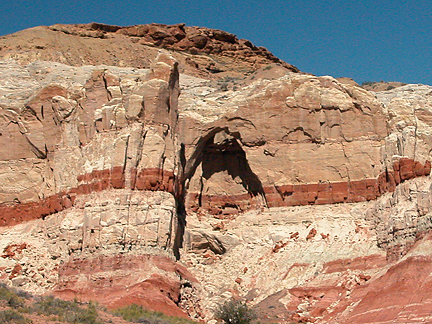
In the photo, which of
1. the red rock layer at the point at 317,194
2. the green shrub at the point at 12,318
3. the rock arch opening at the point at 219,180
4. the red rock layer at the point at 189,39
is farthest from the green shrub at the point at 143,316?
the red rock layer at the point at 189,39

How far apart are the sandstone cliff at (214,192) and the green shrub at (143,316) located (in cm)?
157

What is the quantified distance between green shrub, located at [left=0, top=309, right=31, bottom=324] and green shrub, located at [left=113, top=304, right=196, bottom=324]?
5905 millimetres

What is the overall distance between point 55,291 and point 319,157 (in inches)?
568

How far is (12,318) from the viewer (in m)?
28.9

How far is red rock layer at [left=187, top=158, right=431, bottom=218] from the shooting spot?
43.8m

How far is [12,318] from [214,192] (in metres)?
21.6

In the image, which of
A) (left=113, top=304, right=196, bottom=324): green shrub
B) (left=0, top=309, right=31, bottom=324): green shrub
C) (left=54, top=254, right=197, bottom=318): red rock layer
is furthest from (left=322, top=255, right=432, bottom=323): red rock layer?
(left=0, top=309, right=31, bottom=324): green shrub

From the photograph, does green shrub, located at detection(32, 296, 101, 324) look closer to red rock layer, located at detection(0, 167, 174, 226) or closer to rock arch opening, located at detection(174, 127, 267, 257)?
red rock layer, located at detection(0, 167, 174, 226)

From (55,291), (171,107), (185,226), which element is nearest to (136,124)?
(171,107)

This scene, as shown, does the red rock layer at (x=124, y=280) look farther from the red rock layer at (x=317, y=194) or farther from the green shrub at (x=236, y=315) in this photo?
the red rock layer at (x=317, y=194)

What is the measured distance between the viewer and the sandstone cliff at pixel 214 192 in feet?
137

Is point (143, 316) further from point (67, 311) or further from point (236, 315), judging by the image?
point (67, 311)

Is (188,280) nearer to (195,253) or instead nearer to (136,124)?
(195,253)

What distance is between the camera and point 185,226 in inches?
1861
